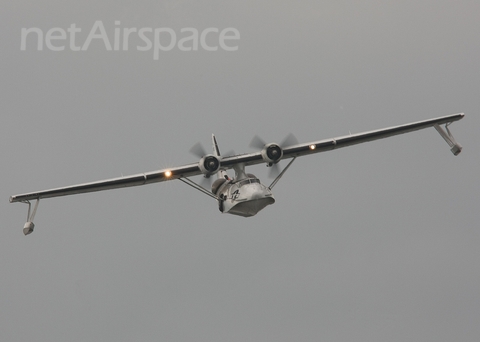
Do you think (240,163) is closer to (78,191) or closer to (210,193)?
(210,193)

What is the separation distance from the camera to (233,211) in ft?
188

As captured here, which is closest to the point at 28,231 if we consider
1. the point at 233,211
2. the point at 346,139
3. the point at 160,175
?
the point at 160,175

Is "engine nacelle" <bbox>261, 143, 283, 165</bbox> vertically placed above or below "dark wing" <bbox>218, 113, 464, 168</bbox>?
below

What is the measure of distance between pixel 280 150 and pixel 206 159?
470 centimetres

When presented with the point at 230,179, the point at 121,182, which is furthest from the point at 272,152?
the point at 121,182

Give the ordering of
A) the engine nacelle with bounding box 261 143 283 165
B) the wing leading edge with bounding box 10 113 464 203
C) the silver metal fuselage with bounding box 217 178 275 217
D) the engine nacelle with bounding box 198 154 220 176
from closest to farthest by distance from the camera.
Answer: the silver metal fuselage with bounding box 217 178 275 217 → the engine nacelle with bounding box 198 154 220 176 → the engine nacelle with bounding box 261 143 283 165 → the wing leading edge with bounding box 10 113 464 203

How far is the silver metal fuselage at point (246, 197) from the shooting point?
183 ft

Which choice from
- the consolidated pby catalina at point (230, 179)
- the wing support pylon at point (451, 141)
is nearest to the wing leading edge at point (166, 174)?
the consolidated pby catalina at point (230, 179)

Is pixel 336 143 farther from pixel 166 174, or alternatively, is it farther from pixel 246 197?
pixel 166 174

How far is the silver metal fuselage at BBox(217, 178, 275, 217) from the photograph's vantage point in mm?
55875

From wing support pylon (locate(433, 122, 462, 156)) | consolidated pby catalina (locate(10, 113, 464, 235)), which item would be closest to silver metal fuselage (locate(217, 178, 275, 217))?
consolidated pby catalina (locate(10, 113, 464, 235))

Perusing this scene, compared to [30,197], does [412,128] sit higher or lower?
higher

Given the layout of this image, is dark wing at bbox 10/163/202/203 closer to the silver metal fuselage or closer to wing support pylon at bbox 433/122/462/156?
the silver metal fuselage

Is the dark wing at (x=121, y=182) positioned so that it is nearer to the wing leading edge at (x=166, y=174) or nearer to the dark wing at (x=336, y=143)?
the wing leading edge at (x=166, y=174)
